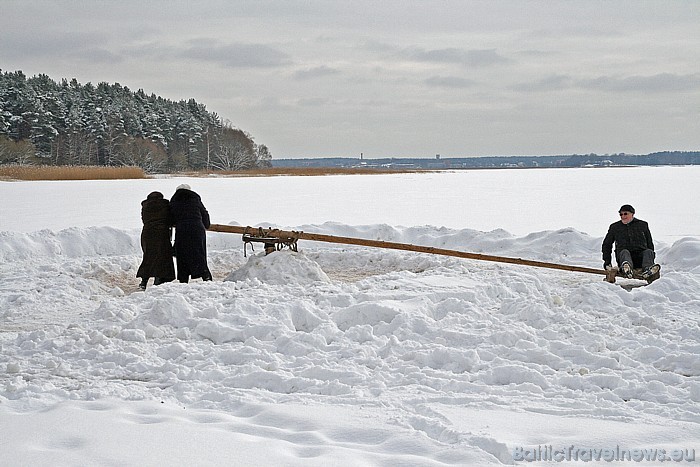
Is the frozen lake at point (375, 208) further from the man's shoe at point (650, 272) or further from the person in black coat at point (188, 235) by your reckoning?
the person in black coat at point (188, 235)

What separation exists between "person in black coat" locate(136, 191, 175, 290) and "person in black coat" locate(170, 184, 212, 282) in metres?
0.17

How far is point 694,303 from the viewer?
6945 mm

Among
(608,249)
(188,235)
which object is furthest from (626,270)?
(188,235)

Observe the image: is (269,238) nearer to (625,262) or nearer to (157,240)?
(157,240)

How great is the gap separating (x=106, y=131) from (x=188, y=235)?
189 feet

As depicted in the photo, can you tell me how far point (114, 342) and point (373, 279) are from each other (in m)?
3.44

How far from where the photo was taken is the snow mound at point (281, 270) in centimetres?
848

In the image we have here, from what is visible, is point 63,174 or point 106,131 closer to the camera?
point 63,174

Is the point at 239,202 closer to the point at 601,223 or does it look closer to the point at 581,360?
the point at 601,223

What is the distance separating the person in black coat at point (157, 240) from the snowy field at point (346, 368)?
51cm

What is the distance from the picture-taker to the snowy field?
3652mm

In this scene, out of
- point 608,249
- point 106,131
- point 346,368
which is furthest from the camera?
point 106,131

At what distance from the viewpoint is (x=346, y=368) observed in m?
5.14

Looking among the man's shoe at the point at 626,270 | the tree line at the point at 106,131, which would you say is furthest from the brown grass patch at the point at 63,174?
the man's shoe at the point at 626,270
